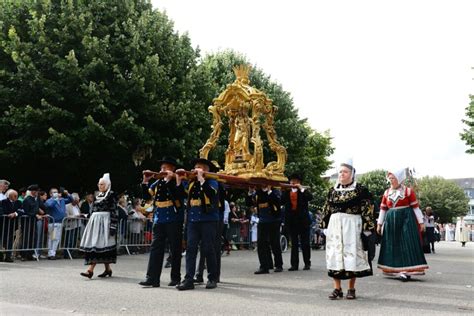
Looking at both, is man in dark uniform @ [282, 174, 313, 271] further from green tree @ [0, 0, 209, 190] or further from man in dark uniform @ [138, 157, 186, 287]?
green tree @ [0, 0, 209, 190]

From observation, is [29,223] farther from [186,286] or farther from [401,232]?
[401,232]

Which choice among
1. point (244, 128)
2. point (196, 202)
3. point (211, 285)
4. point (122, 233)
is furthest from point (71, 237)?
point (211, 285)

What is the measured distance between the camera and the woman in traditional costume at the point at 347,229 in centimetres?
841

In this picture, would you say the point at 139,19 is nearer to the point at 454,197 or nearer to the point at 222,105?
the point at 222,105

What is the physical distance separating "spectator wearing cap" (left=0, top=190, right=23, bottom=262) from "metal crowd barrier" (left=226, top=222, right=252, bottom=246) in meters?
9.52

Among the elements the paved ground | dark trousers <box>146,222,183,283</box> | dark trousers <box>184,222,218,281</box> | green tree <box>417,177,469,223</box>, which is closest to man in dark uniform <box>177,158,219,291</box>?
dark trousers <box>184,222,218,281</box>

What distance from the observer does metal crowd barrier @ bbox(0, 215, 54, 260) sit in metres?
14.2

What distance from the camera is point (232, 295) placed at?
8.63m

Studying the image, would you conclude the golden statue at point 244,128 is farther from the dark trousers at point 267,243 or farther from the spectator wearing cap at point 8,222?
the spectator wearing cap at point 8,222

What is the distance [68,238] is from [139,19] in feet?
32.8

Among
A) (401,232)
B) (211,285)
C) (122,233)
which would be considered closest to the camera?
(211,285)

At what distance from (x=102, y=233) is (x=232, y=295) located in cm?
358

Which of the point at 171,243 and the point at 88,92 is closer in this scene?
the point at 171,243

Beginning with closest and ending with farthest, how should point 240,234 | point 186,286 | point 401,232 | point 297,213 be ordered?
point 186,286
point 401,232
point 297,213
point 240,234
